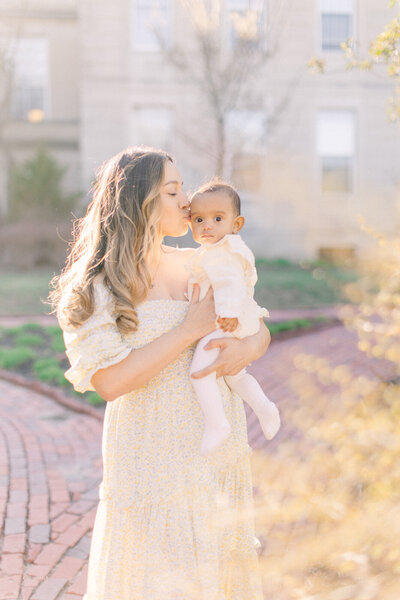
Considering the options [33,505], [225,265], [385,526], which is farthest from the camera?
[33,505]

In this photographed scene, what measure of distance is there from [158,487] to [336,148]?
604 inches

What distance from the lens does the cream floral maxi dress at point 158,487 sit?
1895 millimetres

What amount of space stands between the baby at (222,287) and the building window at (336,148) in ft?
48.0

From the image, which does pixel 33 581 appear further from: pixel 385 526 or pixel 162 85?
pixel 162 85

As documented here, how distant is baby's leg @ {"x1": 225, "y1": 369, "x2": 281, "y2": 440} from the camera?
2.21 metres

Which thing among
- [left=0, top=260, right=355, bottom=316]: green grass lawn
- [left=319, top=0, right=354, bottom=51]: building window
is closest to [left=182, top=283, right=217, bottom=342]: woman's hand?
[left=0, top=260, right=355, bottom=316]: green grass lawn

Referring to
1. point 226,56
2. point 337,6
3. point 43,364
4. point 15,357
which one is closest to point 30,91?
point 226,56

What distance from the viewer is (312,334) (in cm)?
919

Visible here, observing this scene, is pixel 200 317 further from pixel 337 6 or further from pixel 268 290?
pixel 337 6

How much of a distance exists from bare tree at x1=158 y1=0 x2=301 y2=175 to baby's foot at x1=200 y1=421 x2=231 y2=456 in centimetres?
1125

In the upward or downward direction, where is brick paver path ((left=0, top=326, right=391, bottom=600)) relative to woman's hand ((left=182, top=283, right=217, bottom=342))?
downward

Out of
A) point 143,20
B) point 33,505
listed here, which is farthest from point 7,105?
point 33,505

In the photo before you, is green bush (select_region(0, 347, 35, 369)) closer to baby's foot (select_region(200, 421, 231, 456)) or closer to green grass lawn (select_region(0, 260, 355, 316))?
green grass lawn (select_region(0, 260, 355, 316))

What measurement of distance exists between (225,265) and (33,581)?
79.8 inches
